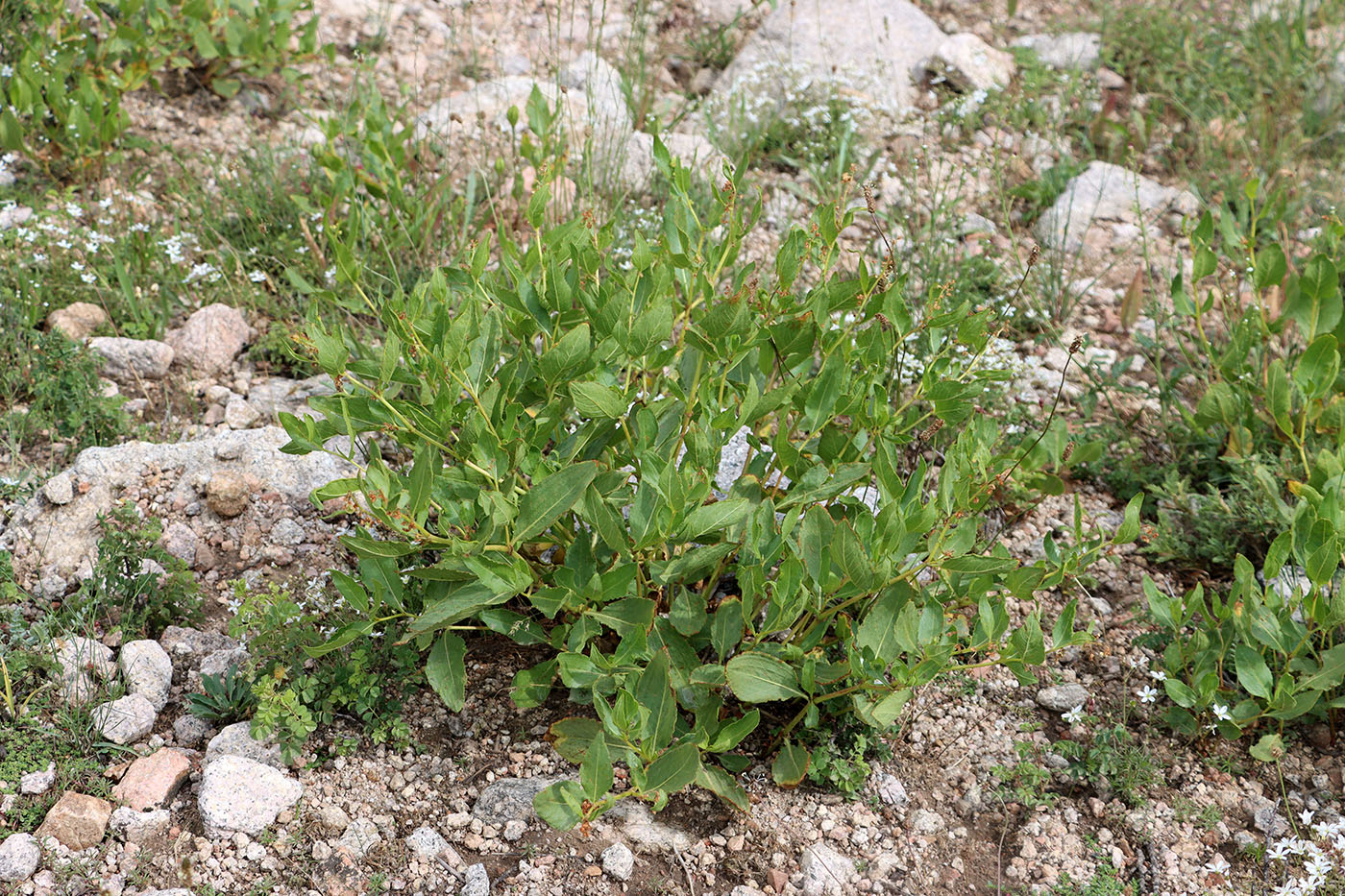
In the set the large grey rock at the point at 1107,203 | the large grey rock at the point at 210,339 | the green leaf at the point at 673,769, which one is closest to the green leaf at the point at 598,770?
the green leaf at the point at 673,769

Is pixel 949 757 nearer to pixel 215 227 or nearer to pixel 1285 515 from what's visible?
pixel 1285 515

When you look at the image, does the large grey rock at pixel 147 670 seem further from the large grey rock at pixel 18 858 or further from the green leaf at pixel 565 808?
the green leaf at pixel 565 808

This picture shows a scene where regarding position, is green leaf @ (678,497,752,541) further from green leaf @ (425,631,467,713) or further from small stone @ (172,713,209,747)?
small stone @ (172,713,209,747)

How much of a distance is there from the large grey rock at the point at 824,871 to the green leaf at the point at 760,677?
0.34 metres

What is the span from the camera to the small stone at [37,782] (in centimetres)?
227

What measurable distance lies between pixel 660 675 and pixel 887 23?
4196mm

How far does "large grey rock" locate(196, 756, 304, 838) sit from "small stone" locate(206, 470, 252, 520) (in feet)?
2.77

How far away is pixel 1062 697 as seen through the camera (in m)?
2.65

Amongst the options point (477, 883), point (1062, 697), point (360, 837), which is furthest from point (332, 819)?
point (1062, 697)

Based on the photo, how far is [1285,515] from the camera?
108 inches

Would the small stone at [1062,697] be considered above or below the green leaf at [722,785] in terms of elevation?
below

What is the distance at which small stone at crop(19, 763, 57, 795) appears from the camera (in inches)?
89.4

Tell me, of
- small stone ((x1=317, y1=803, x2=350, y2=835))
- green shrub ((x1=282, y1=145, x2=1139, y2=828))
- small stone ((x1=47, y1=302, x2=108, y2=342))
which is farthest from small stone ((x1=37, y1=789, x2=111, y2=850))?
small stone ((x1=47, y1=302, x2=108, y2=342))

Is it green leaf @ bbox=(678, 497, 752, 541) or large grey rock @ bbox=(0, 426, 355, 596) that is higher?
green leaf @ bbox=(678, 497, 752, 541)
